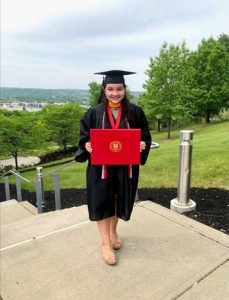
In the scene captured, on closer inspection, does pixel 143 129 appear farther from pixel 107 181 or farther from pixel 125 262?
pixel 125 262

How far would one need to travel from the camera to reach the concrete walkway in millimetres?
2414

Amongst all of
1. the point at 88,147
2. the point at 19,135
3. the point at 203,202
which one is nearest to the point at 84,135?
the point at 88,147

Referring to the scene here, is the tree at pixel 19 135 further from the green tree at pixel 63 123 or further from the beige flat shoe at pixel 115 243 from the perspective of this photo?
the beige flat shoe at pixel 115 243

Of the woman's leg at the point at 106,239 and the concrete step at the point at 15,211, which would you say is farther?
the concrete step at the point at 15,211

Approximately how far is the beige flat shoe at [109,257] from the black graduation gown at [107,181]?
0.35 m

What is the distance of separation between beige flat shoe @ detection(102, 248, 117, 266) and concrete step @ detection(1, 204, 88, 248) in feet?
2.80

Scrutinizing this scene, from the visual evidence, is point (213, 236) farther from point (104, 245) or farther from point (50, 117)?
point (50, 117)

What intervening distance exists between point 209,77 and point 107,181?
80.7ft

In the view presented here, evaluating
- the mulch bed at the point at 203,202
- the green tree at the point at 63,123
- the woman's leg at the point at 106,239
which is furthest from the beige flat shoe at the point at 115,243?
the green tree at the point at 63,123

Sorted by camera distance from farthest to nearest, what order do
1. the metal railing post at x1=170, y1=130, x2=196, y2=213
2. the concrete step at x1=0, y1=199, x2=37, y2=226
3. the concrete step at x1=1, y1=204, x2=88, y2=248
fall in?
the concrete step at x1=0, y1=199, x2=37, y2=226 → the metal railing post at x1=170, y1=130, x2=196, y2=213 → the concrete step at x1=1, y1=204, x2=88, y2=248

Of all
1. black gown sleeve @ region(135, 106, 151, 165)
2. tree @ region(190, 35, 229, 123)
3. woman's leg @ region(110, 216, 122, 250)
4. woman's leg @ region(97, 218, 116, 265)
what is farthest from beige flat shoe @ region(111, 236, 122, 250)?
tree @ region(190, 35, 229, 123)

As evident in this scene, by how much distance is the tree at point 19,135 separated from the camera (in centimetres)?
1902

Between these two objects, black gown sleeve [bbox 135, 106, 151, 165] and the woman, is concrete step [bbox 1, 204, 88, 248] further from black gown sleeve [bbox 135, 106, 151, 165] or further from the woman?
black gown sleeve [bbox 135, 106, 151, 165]

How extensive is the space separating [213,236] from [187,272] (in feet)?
2.35
